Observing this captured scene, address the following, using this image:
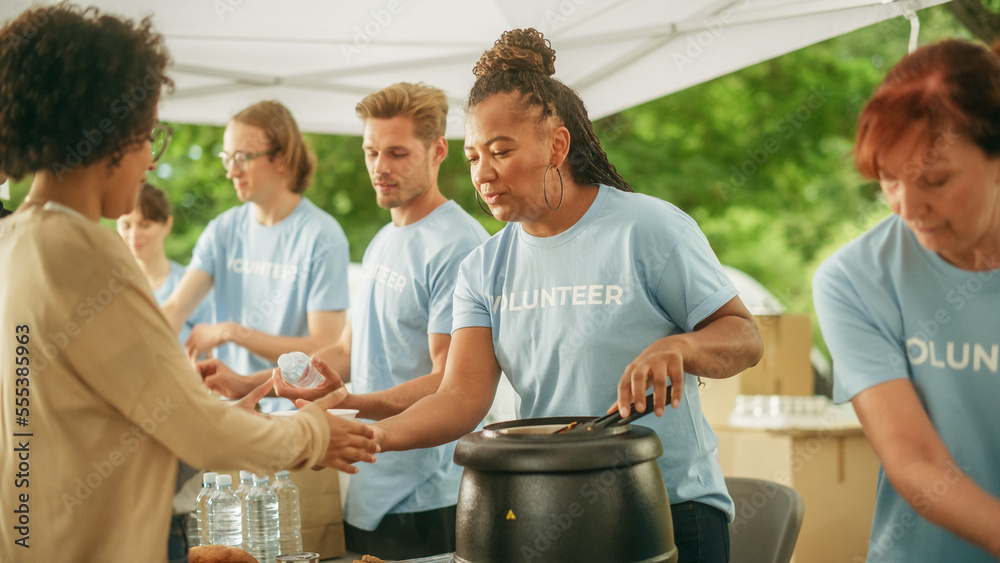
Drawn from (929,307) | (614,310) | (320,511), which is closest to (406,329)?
(320,511)

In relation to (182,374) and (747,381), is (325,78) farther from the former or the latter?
(182,374)

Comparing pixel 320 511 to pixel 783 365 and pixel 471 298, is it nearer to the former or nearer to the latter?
pixel 471 298

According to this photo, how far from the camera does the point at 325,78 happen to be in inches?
189

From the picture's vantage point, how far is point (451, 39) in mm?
4312

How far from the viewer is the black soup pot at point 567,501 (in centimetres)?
150

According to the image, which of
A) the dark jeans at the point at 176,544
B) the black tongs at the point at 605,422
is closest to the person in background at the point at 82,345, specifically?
the dark jeans at the point at 176,544

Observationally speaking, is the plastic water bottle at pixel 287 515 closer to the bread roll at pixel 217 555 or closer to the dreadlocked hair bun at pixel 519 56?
the bread roll at pixel 217 555

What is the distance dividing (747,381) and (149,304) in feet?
13.9

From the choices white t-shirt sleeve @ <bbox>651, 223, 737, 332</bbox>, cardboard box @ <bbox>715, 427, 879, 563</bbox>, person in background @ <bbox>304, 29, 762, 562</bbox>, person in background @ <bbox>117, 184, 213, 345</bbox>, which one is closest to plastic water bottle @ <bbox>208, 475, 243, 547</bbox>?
person in background @ <bbox>304, 29, 762, 562</bbox>

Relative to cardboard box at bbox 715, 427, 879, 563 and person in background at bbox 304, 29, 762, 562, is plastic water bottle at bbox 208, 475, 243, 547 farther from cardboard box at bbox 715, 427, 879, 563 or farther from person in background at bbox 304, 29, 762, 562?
cardboard box at bbox 715, 427, 879, 563

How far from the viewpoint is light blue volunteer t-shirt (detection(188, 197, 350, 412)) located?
143 inches

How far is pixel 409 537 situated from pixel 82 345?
1.60 m

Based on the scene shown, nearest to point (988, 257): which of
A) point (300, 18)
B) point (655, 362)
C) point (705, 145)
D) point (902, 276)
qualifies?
point (902, 276)

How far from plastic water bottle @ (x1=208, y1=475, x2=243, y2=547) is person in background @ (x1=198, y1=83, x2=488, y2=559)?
46cm
